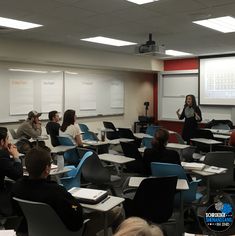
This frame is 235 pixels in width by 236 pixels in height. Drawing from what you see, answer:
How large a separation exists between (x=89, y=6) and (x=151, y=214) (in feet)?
9.61

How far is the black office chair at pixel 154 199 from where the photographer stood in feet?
9.74

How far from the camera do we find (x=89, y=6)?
4.55 m

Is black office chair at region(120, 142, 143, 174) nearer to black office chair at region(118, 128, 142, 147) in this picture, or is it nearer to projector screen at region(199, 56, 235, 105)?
black office chair at region(118, 128, 142, 147)

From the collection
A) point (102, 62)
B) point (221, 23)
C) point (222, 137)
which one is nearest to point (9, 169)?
point (221, 23)

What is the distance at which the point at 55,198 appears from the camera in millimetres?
2355

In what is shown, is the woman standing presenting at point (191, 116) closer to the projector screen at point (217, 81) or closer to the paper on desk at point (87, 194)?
the projector screen at point (217, 81)

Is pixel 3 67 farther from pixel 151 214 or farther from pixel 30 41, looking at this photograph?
pixel 151 214

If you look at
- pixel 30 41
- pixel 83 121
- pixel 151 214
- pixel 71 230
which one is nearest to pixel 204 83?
pixel 83 121

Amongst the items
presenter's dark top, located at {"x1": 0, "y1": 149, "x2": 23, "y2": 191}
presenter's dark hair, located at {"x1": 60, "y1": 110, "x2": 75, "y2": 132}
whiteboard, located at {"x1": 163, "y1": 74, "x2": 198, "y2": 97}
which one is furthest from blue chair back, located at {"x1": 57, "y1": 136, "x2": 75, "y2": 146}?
whiteboard, located at {"x1": 163, "y1": 74, "x2": 198, "y2": 97}

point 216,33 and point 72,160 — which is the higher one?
point 216,33

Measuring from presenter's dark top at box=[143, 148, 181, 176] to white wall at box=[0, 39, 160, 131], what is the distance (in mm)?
4341

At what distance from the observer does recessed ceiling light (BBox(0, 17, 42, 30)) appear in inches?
215

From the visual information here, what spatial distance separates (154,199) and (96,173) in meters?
1.46

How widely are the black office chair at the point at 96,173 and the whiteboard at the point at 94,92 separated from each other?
15.3 ft
